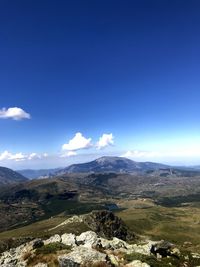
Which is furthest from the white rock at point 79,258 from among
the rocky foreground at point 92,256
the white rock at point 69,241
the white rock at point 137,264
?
the white rock at point 69,241

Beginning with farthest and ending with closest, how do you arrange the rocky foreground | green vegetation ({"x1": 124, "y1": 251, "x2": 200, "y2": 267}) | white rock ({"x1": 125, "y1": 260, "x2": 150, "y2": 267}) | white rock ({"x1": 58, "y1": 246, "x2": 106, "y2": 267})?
1. green vegetation ({"x1": 124, "y1": 251, "x2": 200, "y2": 267})
2. white rock ({"x1": 125, "y1": 260, "x2": 150, "y2": 267})
3. the rocky foreground
4. white rock ({"x1": 58, "y1": 246, "x2": 106, "y2": 267})

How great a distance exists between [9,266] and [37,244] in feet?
35.0

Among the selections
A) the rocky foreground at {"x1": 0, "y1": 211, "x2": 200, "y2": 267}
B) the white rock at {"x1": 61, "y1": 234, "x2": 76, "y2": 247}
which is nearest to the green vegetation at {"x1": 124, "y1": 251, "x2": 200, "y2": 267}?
the rocky foreground at {"x1": 0, "y1": 211, "x2": 200, "y2": 267}

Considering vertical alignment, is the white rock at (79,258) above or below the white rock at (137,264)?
above

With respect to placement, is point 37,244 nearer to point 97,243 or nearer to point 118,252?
point 97,243

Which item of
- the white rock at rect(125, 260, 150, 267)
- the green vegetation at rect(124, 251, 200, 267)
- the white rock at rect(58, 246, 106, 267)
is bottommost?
the green vegetation at rect(124, 251, 200, 267)

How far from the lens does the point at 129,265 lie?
4675 centimetres

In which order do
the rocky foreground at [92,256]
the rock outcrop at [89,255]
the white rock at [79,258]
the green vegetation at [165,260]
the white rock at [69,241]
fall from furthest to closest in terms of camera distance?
1. the white rock at [69,241]
2. the green vegetation at [165,260]
3. the rocky foreground at [92,256]
4. the rock outcrop at [89,255]
5. the white rock at [79,258]

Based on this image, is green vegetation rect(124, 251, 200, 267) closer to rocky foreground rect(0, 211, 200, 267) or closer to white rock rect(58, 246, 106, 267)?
rocky foreground rect(0, 211, 200, 267)

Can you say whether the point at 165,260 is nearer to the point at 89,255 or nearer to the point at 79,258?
the point at 89,255

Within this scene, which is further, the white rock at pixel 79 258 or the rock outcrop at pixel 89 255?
the rock outcrop at pixel 89 255

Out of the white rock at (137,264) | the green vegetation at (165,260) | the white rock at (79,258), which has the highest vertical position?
the white rock at (79,258)

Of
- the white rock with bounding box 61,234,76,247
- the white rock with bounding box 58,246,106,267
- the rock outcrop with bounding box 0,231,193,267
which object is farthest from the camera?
the white rock with bounding box 61,234,76,247

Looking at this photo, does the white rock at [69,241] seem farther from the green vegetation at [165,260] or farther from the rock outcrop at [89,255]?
the green vegetation at [165,260]
